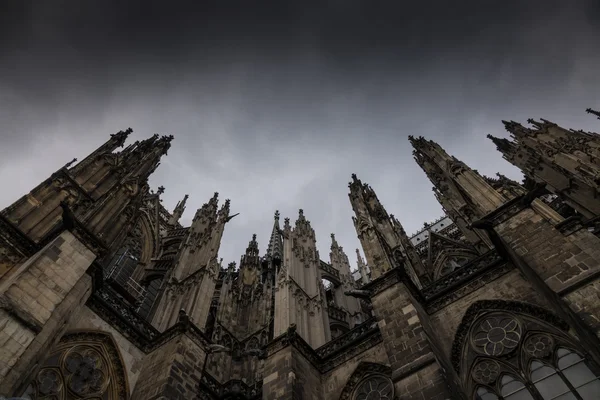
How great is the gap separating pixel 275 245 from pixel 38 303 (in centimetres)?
3275

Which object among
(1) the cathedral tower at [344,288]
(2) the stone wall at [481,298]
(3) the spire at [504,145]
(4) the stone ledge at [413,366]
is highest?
(3) the spire at [504,145]

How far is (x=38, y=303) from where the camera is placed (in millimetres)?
8805

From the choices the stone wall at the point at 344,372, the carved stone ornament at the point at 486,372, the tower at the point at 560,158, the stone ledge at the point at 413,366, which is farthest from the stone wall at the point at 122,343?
the tower at the point at 560,158

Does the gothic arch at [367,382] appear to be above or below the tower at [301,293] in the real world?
below

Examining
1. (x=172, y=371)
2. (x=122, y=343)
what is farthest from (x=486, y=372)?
(x=122, y=343)

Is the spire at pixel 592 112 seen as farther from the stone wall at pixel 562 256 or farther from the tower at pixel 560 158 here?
the stone wall at pixel 562 256

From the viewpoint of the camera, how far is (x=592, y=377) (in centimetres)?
855

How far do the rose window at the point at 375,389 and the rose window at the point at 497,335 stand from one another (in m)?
2.54

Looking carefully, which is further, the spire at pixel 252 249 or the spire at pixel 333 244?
the spire at pixel 333 244

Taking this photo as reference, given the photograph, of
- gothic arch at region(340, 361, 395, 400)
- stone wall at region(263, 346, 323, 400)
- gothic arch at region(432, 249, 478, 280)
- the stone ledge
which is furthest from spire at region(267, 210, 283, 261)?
the stone ledge

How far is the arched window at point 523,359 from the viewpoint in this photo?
871 cm

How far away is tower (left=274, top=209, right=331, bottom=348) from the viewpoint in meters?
14.2

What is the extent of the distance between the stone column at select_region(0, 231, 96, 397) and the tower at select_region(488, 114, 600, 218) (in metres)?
17.4

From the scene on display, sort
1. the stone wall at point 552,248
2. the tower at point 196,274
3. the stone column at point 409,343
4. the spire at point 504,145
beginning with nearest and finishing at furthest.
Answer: the stone column at point 409,343
the stone wall at point 552,248
the tower at point 196,274
the spire at point 504,145
